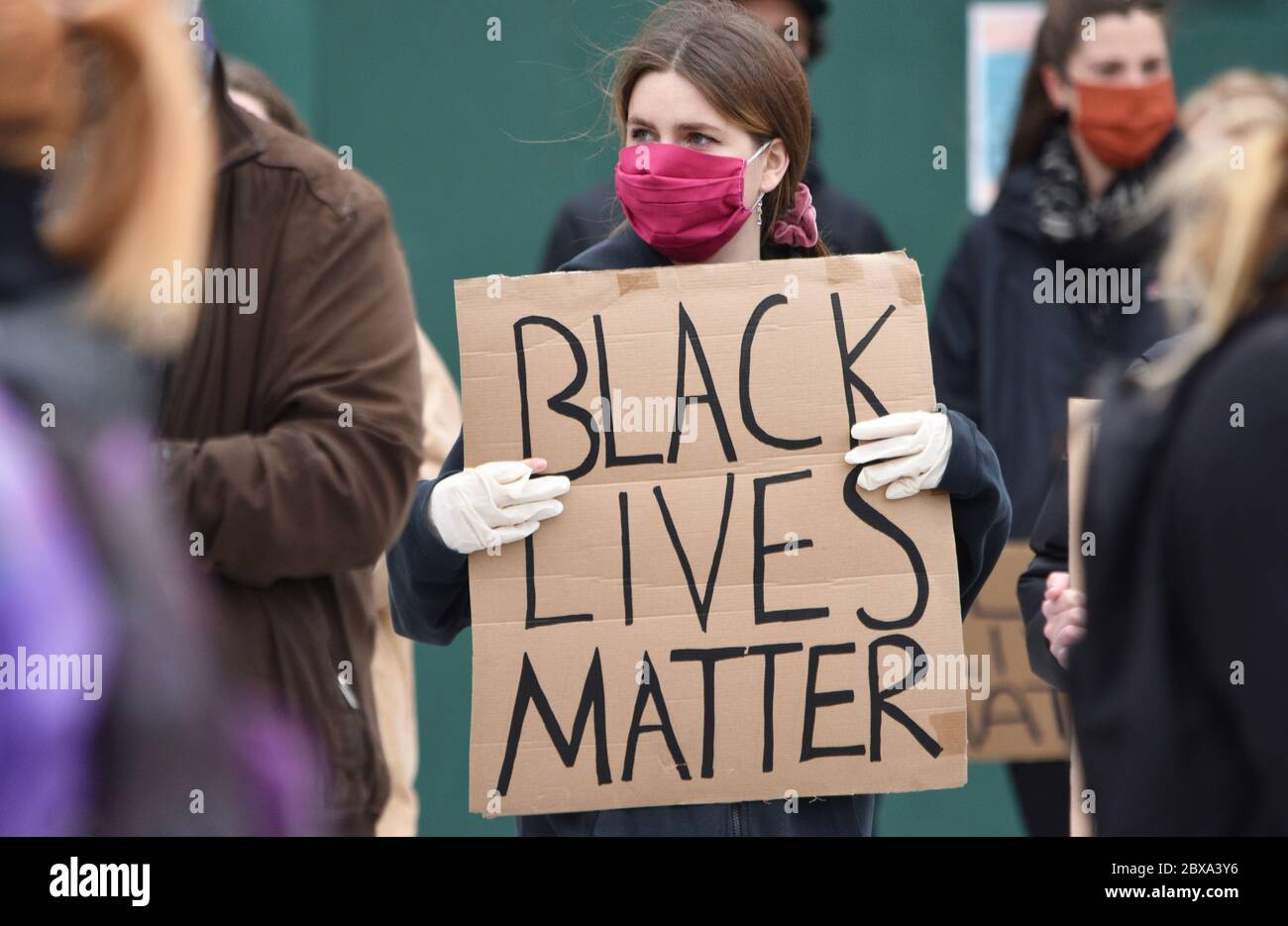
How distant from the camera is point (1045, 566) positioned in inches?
125

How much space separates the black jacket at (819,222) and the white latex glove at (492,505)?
200 cm

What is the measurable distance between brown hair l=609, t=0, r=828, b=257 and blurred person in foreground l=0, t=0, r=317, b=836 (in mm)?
1413

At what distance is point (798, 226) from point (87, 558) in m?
1.93

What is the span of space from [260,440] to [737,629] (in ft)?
2.57

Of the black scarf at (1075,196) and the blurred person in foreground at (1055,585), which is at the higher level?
the black scarf at (1075,196)

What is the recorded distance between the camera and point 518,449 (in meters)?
2.83

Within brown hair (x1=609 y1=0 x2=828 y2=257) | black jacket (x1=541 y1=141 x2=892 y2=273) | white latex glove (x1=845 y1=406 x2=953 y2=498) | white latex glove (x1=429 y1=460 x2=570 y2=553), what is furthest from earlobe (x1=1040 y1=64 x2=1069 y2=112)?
white latex glove (x1=429 y1=460 x2=570 y2=553)

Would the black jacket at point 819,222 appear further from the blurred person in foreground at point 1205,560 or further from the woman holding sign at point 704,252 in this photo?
the blurred person in foreground at point 1205,560

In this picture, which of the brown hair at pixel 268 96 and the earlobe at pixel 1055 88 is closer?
the brown hair at pixel 268 96

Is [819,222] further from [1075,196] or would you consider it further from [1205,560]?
[1205,560]

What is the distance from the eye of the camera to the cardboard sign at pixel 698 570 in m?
2.79

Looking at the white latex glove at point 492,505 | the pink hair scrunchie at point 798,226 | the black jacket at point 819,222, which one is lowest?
the white latex glove at point 492,505

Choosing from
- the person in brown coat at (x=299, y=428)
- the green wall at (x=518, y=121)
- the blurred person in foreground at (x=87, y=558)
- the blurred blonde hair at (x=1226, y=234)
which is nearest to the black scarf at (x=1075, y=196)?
the green wall at (x=518, y=121)

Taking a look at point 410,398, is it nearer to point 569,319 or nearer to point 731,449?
point 569,319
